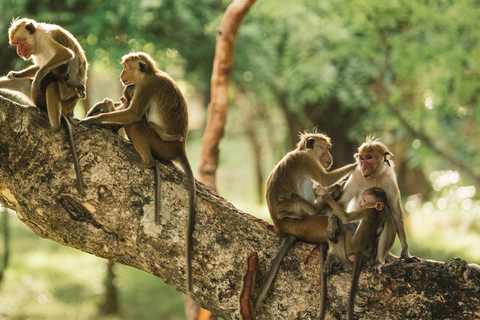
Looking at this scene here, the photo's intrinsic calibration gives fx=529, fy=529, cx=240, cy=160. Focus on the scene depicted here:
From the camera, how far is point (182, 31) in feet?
29.6

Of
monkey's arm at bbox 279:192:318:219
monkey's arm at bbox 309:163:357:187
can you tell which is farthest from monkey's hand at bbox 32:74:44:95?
monkey's arm at bbox 309:163:357:187

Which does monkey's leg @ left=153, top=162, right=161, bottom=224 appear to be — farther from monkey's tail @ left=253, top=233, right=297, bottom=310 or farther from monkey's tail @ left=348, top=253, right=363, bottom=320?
monkey's tail @ left=348, top=253, right=363, bottom=320

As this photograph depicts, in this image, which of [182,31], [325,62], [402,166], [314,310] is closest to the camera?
[314,310]

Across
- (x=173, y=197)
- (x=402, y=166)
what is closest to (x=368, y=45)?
(x=402, y=166)

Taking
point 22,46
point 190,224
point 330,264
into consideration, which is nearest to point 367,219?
point 330,264

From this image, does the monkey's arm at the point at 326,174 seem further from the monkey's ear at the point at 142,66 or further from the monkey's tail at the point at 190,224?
the monkey's ear at the point at 142,66

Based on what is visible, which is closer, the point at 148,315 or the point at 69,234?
the point at 69,234

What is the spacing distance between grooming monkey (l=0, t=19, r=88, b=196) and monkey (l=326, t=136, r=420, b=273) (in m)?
1.94

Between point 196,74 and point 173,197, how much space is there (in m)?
7.83

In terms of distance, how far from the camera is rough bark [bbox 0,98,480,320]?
2.98 metres

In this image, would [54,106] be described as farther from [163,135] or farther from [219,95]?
[219,95]

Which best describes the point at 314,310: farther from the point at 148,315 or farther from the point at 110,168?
the point at 148,315

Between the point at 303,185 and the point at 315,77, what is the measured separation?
6.77m

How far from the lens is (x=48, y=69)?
3.41 metres
